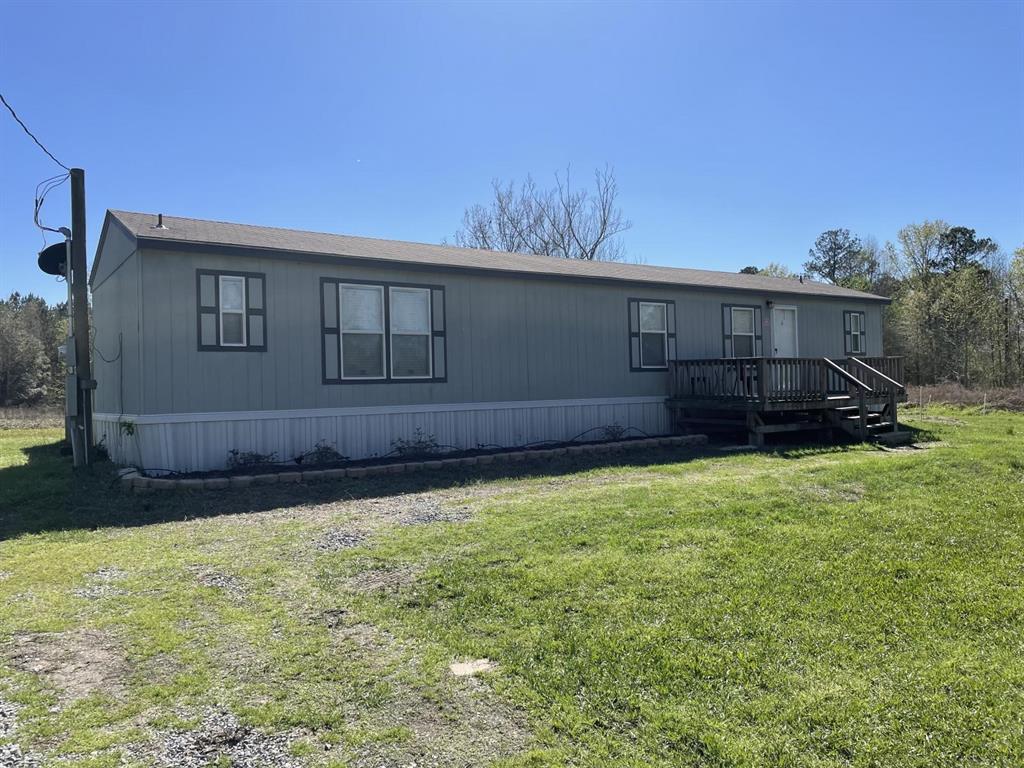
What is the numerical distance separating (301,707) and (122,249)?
30.3 ft

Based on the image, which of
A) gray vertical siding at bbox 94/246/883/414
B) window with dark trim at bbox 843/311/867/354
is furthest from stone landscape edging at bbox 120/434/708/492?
window with dark trim at bbox 843/311/867/354

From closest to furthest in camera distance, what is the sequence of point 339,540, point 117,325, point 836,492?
point 339,540 < point 836,492 < point 117,325

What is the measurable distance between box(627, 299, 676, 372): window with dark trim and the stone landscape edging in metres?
1.91

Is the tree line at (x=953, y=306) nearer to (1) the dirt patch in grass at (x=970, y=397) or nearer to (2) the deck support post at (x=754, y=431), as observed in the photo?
(1) the dirt patch in grass at (x=970, y=397)

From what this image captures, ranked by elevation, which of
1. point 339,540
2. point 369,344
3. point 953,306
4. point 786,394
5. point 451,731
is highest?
point 953,306

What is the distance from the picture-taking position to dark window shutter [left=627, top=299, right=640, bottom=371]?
42.2ft

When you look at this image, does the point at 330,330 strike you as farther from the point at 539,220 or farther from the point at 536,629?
the point at 539,220

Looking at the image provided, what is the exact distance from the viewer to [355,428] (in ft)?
33.2

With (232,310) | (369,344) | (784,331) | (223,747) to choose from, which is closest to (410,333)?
(369,344)

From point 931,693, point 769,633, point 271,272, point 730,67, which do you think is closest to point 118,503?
point 271,272

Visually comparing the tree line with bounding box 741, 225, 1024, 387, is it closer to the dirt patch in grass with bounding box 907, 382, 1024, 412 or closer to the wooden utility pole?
the dirt patch in grass with bounding box 907, 382, 1024, 412

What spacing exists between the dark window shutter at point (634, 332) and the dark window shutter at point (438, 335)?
3.77 meters

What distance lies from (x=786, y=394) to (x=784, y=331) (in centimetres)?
393

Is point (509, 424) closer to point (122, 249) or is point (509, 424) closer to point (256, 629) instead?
point (122, 249)
